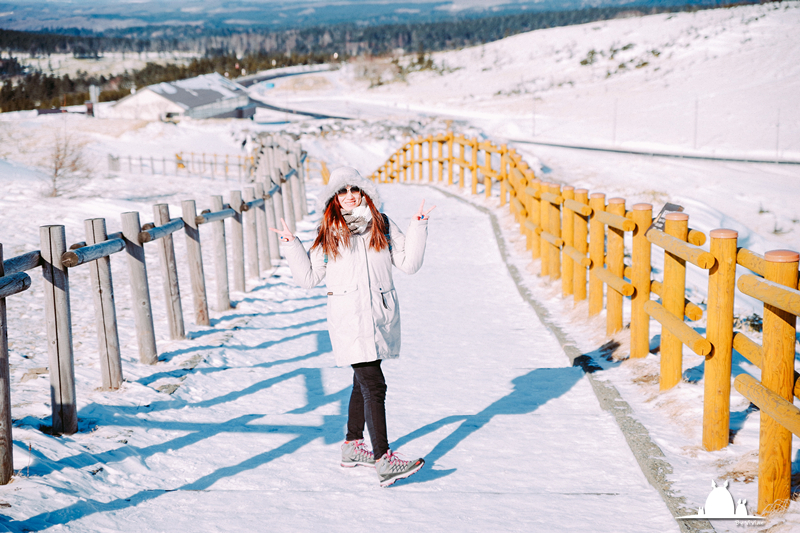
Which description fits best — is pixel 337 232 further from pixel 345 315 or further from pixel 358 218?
pixel 345 315

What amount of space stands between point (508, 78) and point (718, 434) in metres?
68.6

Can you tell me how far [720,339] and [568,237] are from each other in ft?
12.2

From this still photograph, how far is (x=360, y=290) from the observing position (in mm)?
3611

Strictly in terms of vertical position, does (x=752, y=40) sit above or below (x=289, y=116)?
above

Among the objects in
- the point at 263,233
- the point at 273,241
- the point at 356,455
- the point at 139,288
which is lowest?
the point at 356,455

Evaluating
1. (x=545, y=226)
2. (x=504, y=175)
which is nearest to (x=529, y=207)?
(x=545, y=226)

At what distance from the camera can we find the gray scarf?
143 inches

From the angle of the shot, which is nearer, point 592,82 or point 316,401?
point 316,401

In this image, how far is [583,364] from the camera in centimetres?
546

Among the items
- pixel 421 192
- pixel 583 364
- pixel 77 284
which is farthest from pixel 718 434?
pixel 421 192

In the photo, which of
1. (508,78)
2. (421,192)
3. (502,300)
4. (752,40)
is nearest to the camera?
(502,300)

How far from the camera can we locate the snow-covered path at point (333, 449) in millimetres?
3336

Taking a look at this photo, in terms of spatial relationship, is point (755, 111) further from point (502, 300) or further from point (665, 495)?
point (665, 495)

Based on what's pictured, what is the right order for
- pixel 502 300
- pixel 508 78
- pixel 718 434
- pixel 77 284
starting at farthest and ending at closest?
pixel 508 78, pixel 77 284, pixel 502 300, pixel 718 434
